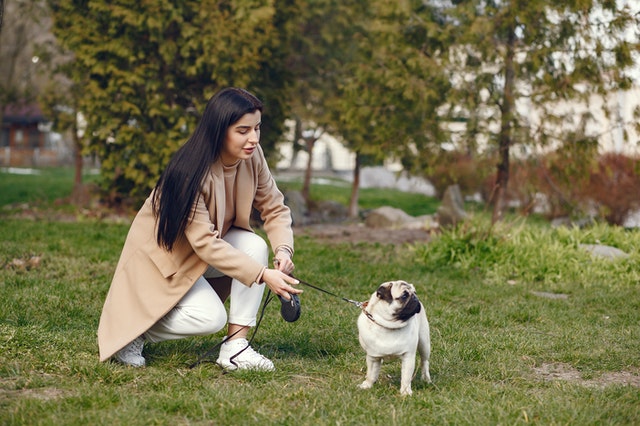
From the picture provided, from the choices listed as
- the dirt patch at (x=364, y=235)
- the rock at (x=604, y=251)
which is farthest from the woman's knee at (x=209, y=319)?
the dirt patch at (x=364, y=235)

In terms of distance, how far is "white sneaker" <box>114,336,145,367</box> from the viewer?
170 inches

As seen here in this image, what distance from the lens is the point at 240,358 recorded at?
441 centimetres

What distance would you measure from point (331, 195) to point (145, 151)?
8.25 m

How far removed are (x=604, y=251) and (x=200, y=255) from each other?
605 centimetres

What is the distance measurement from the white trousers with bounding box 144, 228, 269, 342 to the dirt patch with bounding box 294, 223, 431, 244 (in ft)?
18.3

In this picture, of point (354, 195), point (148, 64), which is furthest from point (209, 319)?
point (354, 195)

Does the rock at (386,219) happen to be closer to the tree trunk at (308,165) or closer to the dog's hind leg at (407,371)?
the tree trunk at (308,165)

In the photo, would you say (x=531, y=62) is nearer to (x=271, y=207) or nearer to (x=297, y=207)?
(x=297, y=207)

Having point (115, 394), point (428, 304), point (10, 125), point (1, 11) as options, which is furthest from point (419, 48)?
point (10, 125)

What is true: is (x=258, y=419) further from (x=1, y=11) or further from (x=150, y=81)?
(x=150, y=81)

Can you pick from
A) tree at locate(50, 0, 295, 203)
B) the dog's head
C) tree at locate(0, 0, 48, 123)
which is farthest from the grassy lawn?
tree at locate(0, 0, 48, 123)

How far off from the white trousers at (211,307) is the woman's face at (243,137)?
20.9 inches

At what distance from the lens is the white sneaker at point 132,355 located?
14.2 feet

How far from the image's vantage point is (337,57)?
53.3ft
